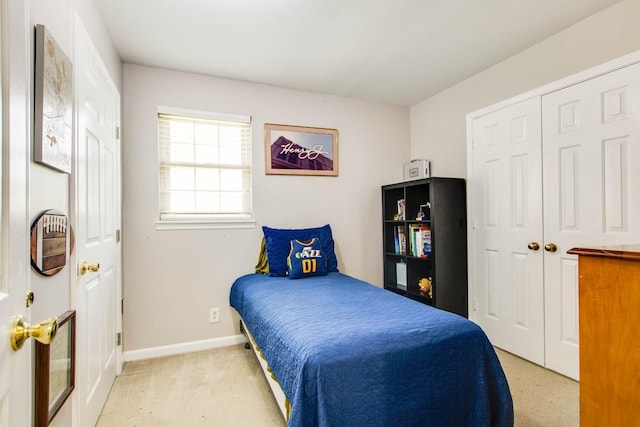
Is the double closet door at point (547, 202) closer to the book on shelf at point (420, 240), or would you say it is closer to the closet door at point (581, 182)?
the closet door at point (581, 182)

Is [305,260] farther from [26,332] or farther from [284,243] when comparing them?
[26,332]

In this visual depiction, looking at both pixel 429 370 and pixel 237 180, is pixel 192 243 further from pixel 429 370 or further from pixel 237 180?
pixel 429 370

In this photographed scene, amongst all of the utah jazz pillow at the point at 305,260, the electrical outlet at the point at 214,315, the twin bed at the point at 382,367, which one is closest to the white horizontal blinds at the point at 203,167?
the utah jazz pillow at the point at 305,260

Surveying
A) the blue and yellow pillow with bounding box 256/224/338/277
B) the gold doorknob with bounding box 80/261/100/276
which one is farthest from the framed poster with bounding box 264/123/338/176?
the gold doorknob with bounding box 80/261/100/276

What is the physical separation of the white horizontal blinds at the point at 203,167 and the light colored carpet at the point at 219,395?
3.95 ft

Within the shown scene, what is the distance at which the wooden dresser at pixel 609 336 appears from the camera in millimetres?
929

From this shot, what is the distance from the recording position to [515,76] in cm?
258

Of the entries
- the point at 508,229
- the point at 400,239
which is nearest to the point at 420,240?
the point at 400,239

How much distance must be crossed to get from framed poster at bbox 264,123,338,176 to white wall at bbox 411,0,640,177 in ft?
3.42

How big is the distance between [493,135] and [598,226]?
3.44 feet

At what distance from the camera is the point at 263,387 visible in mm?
2182

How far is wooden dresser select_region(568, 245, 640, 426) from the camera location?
0.93 meters

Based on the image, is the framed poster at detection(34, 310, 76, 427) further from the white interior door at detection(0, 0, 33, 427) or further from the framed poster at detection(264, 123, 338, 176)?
the framed poster at detection(264, 123, 338, 176)

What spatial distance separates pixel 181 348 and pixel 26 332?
7.51 feet
